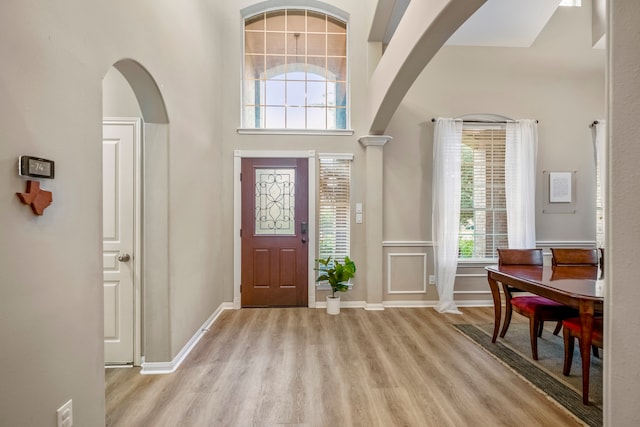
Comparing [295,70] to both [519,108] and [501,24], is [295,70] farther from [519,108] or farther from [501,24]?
[519,108]

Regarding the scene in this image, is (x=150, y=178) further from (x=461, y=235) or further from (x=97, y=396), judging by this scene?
(x=461, y=235)

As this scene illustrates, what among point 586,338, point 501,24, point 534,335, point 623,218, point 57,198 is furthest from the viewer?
point 501,24

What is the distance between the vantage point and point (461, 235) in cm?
439

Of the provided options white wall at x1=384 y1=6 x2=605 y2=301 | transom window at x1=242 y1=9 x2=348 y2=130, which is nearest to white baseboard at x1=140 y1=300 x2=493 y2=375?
white wall at x1=384 y1=6 x2=605 y2=301

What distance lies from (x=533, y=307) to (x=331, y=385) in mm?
1933

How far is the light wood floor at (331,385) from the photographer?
1.97 m

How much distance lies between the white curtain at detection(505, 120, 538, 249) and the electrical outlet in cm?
481

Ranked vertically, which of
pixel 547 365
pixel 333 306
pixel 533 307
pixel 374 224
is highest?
pixel 374 224

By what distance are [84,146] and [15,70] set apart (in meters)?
0.44

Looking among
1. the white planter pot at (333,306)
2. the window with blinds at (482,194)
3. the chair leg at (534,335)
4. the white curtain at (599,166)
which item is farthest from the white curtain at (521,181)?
the white planter pot at (333,306)

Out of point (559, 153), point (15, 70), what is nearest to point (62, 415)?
point (15, 70)

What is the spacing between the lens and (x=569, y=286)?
7.63 ft

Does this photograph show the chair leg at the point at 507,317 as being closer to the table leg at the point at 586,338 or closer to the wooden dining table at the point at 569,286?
the wooden dining table at the point at 569,286

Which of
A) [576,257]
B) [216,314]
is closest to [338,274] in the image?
[216,314]
